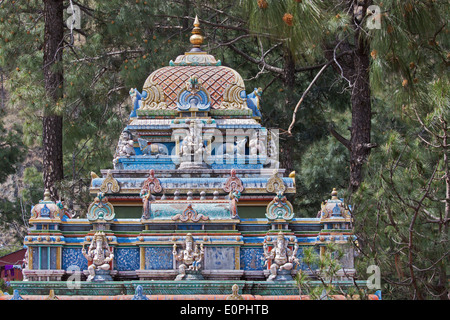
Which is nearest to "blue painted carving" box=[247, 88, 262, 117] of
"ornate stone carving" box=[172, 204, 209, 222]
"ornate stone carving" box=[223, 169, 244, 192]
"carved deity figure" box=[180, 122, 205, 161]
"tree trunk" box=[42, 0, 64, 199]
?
"carved deity figure" box=[180, 122, 205, 161]

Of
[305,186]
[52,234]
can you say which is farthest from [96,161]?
[52,234]

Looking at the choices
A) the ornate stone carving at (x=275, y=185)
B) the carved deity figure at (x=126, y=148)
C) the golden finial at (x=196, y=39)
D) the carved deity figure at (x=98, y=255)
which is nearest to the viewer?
the carved deity figure at (x=98, y=255)

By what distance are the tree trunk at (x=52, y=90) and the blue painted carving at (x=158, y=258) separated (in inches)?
311

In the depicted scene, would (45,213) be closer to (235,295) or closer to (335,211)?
(235,295)

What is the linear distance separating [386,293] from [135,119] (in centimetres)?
599

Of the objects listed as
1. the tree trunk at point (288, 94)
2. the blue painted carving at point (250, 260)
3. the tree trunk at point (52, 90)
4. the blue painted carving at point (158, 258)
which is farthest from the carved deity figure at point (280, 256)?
the tree trunk at point (288, 94)

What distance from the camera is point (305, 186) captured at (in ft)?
98.4

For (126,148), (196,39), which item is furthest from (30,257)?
(196,39)

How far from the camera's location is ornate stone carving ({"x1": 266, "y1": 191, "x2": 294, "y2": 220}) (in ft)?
47.0

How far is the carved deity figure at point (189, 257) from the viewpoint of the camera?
13.8 metres

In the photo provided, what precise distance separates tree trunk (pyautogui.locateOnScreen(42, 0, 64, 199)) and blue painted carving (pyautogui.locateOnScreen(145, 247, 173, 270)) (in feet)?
25.9

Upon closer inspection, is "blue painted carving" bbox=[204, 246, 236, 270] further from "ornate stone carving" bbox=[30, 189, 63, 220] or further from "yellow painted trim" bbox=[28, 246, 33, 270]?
"yellow painted trim" bbox=[28, 246, 33, 270]

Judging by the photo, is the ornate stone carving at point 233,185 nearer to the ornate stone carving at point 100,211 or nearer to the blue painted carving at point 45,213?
the ornate stone carving at point 100,211

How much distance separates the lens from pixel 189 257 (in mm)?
13883
